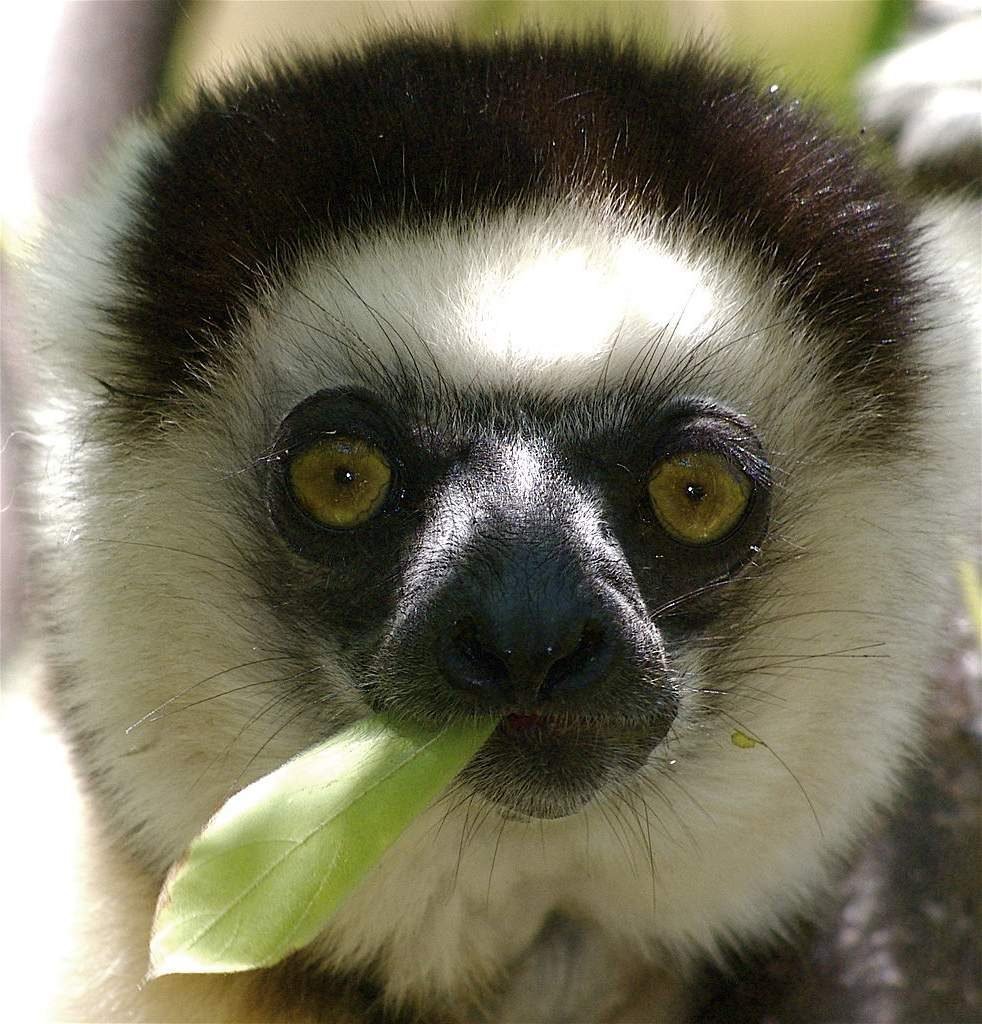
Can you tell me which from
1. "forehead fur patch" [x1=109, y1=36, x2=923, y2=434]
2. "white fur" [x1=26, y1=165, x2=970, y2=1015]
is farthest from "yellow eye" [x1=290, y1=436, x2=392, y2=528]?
"forehead fur patch" [x1=109, y1=36, x2=923, y2=434]

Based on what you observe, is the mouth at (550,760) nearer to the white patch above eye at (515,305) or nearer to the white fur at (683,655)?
the white fur at (683,655)

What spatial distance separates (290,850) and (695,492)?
1031 millimetres

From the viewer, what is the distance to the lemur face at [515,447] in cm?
263

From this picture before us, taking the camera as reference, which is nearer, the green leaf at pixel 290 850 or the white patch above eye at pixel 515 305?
the green leaf at pixel 290 850

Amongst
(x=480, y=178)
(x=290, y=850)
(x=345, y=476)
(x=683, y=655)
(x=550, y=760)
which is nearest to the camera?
(x=290, y=850)

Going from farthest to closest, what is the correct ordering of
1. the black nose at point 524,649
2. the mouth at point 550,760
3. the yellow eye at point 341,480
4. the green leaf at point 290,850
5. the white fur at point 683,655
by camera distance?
the white fur at point 683,655 < the yellow eye at point 341,480 < the mouth at point 550,760 < the black nose at point 524,649 < the green leaf at point 290,850

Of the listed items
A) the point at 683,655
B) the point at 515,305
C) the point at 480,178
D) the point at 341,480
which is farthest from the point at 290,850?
the point at 480,178

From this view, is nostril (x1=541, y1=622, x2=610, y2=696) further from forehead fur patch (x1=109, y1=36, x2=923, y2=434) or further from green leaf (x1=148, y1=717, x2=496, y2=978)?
forehead fur patch (x1=109, y1=36, x2=923, y2=434)

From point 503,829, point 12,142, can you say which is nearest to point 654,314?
point 503,829

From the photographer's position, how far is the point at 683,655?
108 inches

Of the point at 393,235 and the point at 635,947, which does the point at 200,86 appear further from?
the point at 635,947

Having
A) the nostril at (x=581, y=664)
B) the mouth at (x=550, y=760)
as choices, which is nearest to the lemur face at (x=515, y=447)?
the mouth at (x=550, y=760)

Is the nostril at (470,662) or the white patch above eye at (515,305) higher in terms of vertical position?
the white patch above eye at (515,305)

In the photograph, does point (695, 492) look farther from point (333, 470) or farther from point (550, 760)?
point (333, 470)
